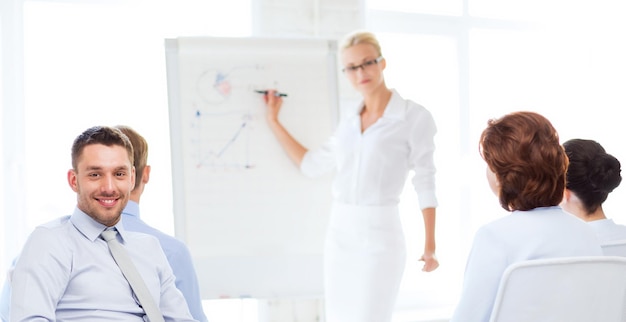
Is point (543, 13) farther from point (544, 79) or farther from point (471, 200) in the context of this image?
point (471, 200)

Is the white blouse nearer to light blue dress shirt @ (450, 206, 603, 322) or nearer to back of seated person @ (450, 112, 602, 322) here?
back of seated person @ (450, 112, 602, 322)

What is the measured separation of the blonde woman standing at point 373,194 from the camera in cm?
278

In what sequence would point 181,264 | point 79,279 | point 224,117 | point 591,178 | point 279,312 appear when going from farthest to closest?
point 279,312
point 224,117
point 591,178
point 181,264
point 79,279

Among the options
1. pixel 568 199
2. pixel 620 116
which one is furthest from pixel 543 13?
pixel 568 199

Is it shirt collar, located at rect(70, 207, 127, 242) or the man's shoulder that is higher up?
shirt collar, located at rect(70, 207, 127, 242)

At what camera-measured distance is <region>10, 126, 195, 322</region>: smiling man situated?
4.76 ft

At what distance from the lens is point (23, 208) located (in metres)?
3.08

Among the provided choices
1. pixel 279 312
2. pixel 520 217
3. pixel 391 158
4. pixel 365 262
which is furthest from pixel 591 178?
pixel 279 312

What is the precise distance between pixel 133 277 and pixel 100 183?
23 cm

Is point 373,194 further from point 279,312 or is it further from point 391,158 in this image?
point 279,312

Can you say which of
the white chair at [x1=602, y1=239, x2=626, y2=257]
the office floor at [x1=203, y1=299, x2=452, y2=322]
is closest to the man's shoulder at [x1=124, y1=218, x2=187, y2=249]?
the white chair at [x1=602, y1=239, x2=626, y2=257]

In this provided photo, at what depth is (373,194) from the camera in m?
2.81

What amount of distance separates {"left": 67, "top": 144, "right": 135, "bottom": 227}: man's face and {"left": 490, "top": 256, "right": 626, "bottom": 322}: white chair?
0.89m

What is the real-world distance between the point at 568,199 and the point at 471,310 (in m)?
0.84
